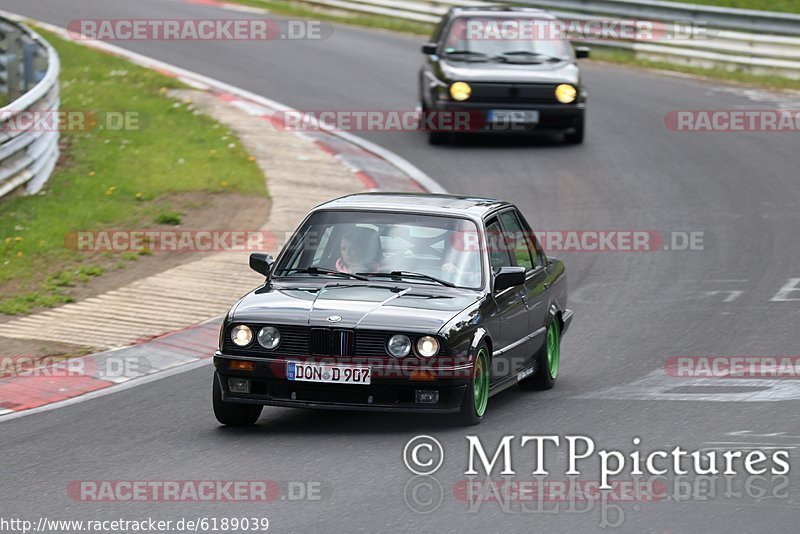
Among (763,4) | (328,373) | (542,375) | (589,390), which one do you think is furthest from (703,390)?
(763,4)

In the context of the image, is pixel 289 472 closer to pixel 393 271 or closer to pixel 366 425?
pixel 366 425

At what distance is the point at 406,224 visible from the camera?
9.88 meters

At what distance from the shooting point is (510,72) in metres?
20.7

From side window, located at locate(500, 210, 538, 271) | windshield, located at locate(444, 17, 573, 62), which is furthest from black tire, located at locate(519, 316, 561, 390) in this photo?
windshield, located at locate(444, 17, 573, 62)

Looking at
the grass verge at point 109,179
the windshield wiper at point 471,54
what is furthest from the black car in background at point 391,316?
the windshield wiper at point 471,54

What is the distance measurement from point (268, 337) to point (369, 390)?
71 cm

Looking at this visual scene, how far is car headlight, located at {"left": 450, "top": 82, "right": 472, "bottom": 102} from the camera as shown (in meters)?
20.6

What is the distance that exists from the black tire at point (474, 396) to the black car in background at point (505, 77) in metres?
11.6

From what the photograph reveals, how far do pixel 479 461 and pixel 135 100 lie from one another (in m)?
15.4

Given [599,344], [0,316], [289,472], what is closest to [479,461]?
[289,472]

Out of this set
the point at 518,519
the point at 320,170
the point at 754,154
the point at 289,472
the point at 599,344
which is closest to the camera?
the point at 518,519

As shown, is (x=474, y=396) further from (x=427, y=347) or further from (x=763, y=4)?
(x=763, y=4)

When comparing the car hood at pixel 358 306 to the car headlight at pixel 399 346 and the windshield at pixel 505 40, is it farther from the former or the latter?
the windshield at pixel 505 40

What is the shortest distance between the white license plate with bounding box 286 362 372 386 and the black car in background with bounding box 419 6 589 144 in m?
12.2
